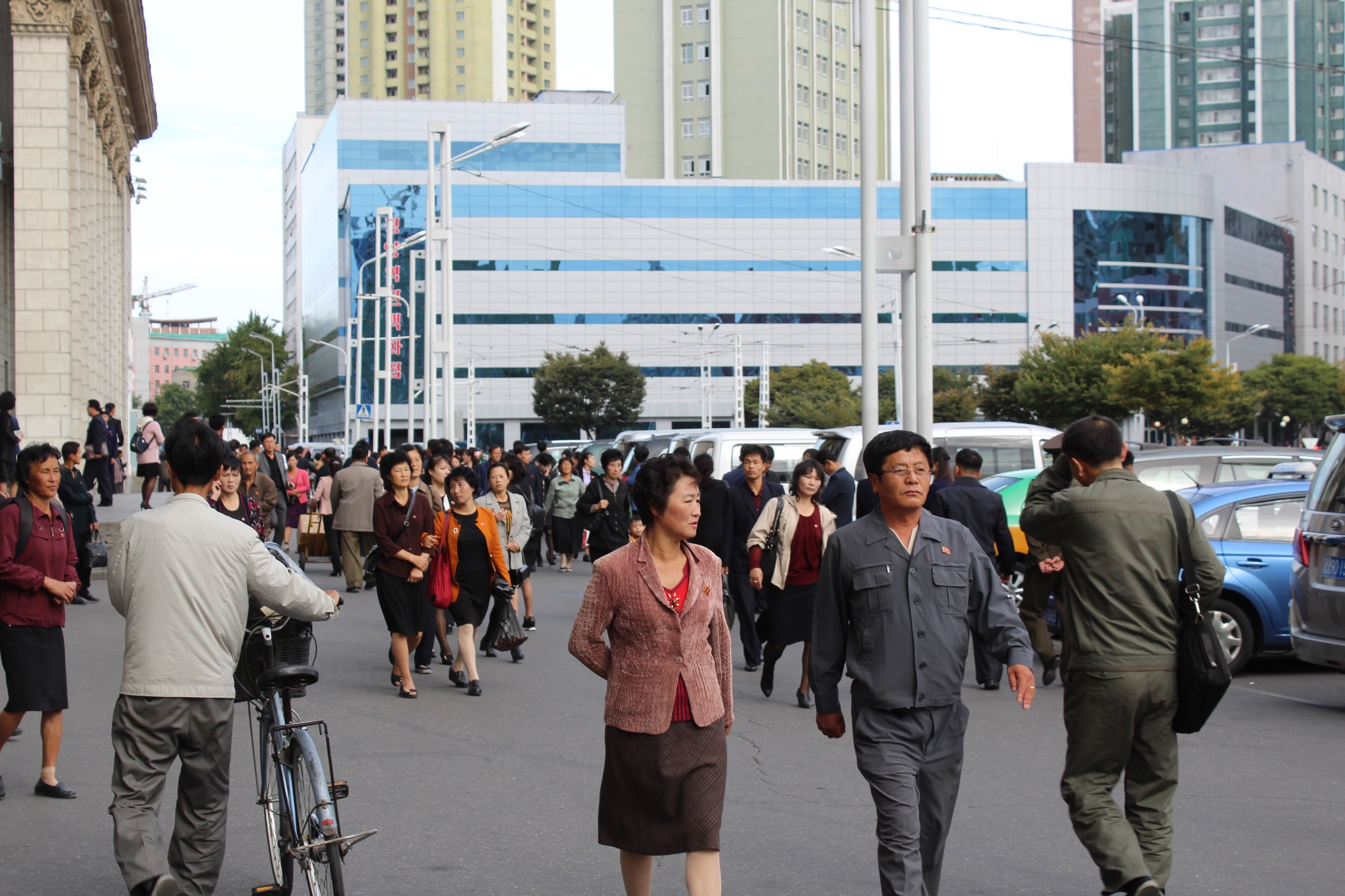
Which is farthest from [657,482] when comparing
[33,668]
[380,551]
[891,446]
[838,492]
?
[838,492]

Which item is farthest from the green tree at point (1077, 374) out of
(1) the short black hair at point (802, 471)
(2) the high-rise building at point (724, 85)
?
(2) the high-rise building at point (724, 85)

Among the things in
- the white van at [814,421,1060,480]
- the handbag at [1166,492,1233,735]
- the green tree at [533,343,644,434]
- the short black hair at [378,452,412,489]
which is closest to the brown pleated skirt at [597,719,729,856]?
the handbag at [1166,492,1233,735]

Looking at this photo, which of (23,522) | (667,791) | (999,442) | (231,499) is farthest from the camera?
(999,442)

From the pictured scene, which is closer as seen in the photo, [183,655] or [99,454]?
[183,655]

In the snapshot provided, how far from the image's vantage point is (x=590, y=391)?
85875 mm

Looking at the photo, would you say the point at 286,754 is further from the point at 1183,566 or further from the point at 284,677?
the point at 1183,566

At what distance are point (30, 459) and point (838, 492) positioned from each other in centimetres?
697

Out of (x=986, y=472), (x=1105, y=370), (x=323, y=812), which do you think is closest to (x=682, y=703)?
(x=323, y=812)

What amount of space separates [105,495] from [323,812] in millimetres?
22195

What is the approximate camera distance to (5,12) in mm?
29156

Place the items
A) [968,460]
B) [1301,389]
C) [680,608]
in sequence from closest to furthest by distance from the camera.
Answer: [680,608] → [968,460] → [1301,389]

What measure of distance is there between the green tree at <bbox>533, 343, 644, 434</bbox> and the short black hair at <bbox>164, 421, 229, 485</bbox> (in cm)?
8080

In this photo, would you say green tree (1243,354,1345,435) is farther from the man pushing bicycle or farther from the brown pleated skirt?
the man pushing bicycle

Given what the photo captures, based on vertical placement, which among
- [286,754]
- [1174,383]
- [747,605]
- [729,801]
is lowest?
[729,801]
